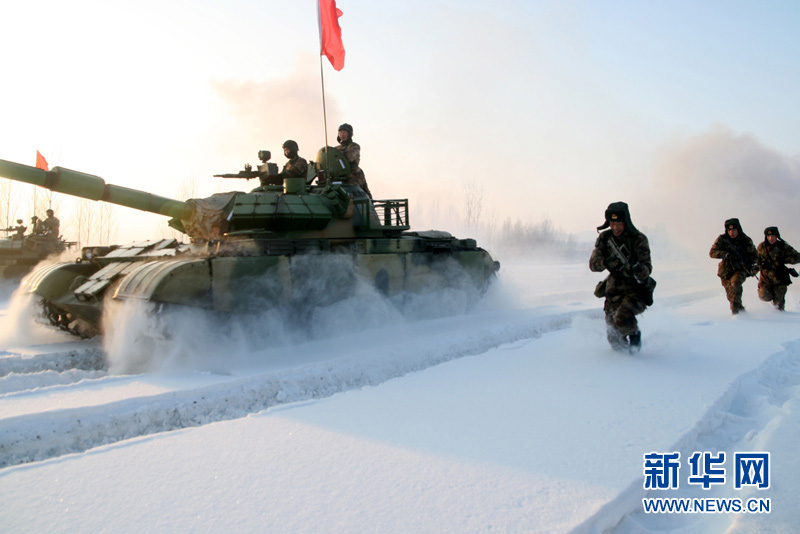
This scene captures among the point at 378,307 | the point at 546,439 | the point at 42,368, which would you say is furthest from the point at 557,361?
the point at 42,368

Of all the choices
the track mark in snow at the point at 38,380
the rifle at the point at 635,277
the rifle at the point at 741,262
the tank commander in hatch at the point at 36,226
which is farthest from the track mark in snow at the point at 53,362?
the tank commander in hatch at the point at 36,226

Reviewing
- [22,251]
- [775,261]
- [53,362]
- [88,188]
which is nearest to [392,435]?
[53,362]

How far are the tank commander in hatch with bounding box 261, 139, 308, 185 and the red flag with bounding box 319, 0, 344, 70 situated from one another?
2660 millimetres

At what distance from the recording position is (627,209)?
655cm

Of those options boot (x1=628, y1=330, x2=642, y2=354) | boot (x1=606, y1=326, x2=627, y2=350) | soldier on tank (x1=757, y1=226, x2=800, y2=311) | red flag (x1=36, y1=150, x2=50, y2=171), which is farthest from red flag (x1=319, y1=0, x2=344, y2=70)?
soldier on tank (x1=757, y1=226, x2=800, y2=311)

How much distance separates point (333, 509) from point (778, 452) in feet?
9.14

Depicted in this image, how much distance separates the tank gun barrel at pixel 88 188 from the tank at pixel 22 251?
13.8 metres

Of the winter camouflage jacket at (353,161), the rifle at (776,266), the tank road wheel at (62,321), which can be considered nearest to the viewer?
the tank road wheel at (62,321)

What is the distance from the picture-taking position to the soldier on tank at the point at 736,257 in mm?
10562

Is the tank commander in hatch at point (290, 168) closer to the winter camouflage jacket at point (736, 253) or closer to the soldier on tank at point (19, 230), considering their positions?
the winter camouflage jacket at point (736, 253)

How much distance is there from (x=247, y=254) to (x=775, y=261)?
1024 cm

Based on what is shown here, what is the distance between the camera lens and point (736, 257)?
10.6 meters

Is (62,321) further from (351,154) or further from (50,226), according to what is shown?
(50,226)

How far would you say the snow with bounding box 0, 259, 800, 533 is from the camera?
2.82 meters
